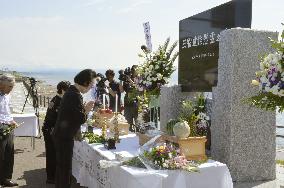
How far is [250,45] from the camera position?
662cm

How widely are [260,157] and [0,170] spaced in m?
4.60

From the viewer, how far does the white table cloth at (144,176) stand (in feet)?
15.4

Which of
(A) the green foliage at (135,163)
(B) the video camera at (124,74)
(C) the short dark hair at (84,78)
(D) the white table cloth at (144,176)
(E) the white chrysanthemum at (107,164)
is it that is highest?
(B) the video camera at (124,74)

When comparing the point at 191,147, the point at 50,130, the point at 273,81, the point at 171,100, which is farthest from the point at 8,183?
the point at 273,81

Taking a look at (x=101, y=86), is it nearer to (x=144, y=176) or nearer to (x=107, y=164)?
(x=107, y=164)

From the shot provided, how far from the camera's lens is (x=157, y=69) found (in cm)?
821

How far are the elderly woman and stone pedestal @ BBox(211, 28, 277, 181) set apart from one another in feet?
6.87

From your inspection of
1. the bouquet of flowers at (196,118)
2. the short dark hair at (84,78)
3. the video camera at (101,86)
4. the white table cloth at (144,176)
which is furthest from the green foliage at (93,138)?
the video camera at (101,86)

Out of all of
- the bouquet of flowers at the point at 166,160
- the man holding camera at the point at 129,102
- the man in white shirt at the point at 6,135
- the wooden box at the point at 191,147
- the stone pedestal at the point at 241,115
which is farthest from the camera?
the man holding camera at the point at 129,102

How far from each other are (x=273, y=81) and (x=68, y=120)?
118 inches

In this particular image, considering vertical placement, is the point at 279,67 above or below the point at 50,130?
above

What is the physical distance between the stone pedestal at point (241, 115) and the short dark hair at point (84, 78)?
2129 millimetres

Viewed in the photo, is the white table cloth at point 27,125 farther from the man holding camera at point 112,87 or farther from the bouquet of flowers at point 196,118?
the bouquet of flowers at point 196,118

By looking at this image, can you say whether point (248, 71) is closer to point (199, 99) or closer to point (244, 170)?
point (199, 99)
